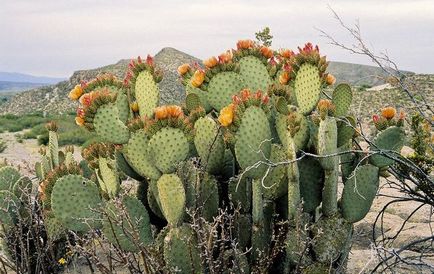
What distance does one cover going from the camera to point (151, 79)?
4617 mm

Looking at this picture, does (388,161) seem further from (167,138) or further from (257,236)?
(167,138)

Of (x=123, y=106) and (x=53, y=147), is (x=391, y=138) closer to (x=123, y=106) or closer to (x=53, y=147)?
(x=123, y=106)

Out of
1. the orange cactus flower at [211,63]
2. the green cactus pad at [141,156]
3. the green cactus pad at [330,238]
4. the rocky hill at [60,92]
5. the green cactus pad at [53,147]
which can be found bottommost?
the rocky hill at [60,92]

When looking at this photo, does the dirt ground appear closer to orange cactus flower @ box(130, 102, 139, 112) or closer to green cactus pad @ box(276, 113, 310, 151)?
green cactus pad @ box(276, 113, 310, 151)

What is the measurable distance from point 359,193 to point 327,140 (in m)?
0.51

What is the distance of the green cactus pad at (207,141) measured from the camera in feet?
14.4

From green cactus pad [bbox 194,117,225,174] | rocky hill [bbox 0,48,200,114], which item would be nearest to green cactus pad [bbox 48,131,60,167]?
green cactus pad [bbox 194,117,225,174]

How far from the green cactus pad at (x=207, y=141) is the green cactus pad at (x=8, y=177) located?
2290 mm

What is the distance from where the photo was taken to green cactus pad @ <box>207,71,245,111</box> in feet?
14.9

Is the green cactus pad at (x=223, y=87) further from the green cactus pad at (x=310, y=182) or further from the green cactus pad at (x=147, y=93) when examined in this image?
the green cactus pad at (x=310, y=182)

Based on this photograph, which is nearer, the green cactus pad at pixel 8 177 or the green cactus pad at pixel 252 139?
the green cactus pad at pixel 252 139

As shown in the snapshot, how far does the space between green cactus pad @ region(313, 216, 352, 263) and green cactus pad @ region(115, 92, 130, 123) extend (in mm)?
1745

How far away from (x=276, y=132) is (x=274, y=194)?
53 cm

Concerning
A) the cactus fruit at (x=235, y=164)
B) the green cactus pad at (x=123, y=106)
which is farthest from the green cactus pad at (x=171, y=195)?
the green cactus pad at (x=123, y=106)
